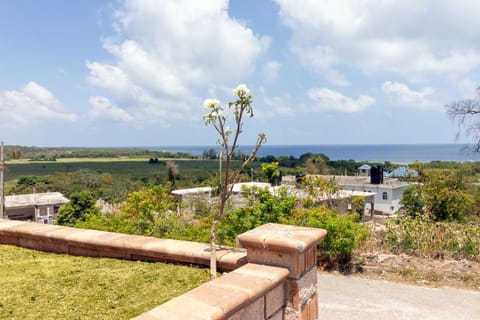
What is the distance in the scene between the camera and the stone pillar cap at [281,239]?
7.66 ft

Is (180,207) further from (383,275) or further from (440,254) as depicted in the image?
(440,254)

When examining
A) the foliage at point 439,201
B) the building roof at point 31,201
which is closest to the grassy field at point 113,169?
the building roof at point 31,201

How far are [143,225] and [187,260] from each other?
3.49 m

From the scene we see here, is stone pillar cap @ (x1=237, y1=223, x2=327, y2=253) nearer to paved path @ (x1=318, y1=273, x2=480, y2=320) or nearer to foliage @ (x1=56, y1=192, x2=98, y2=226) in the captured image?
paved path @ (x1=318, y1=273, x2=480, y2=320)

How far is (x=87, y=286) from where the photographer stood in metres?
2.70

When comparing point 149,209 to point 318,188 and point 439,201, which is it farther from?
point 439,201

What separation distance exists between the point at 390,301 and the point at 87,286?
3.86m

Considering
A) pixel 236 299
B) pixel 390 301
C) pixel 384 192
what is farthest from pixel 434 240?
pixel 384 192

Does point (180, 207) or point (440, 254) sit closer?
point (440, 254)

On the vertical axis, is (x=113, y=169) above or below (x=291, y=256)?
below

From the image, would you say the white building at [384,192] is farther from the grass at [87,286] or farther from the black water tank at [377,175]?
the grass at [87,286]

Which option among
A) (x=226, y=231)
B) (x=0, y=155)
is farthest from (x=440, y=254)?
(x=0, y=155)

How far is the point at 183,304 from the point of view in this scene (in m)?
1.71

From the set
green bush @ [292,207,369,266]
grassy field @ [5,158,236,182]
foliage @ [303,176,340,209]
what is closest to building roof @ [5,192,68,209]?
grassy field @ [5,158,236,182]
